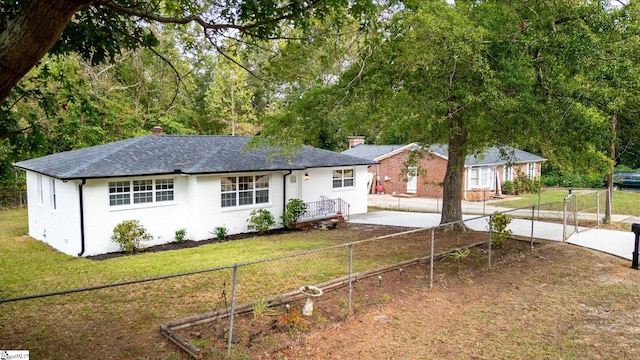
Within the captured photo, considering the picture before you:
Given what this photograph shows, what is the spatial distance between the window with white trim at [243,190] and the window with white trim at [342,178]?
4631 mm

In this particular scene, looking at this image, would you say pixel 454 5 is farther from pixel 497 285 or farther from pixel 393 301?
pixel 393 301

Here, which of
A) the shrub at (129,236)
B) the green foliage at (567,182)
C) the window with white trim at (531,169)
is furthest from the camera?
the green foliage at (567,182)

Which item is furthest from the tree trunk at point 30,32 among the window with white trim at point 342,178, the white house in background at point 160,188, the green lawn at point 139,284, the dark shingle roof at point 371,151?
the dark shingle roof at point 371,151

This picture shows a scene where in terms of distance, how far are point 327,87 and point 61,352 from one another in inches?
368

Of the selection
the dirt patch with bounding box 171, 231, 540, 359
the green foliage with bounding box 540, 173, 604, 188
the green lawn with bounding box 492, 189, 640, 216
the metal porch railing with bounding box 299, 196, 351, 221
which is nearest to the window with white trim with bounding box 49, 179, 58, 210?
the metal porch railing with bounding box 299, 196, 351, 221

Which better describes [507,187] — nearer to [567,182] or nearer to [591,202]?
[591,202]

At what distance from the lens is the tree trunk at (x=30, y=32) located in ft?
11.7

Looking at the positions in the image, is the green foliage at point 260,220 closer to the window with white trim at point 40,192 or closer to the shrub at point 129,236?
the shrub at point 129,236

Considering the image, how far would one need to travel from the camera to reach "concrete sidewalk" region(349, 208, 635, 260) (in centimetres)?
1362

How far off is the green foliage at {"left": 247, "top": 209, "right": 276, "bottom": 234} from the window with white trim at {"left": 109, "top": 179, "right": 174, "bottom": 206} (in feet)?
11.1

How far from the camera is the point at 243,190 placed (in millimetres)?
17547

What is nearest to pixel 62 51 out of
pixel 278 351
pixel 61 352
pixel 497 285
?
pixel 61 352

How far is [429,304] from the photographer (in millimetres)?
8062

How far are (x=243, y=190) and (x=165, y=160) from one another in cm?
338
